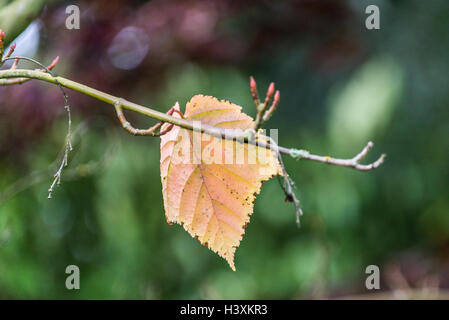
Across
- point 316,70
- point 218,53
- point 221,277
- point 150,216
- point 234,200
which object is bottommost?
→ point 234,200

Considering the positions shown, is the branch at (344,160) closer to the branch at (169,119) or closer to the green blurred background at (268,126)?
the branch at (169,119)

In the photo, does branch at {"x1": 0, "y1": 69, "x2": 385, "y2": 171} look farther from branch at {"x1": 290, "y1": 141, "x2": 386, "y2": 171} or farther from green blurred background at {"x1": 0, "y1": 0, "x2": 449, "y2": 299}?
green blurred background at {"x1": 0, "y1": 0, "x2": 449, "y2": 299}

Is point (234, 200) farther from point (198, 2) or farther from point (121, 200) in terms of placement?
point (121, 200)

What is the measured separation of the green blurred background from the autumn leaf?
1.95 feet

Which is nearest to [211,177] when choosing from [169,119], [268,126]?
[169,119]

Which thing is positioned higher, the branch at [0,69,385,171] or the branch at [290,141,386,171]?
the branch at [0,69,385,171]

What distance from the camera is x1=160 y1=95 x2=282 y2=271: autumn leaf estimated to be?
1.27 feet

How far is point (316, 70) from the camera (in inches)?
85.0

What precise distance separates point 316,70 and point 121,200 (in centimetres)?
116

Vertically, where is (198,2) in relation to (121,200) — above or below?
above

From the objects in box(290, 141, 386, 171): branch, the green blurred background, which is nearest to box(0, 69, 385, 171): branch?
box(290, 141, 386, 171): branch

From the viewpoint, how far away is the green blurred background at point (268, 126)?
1.47m

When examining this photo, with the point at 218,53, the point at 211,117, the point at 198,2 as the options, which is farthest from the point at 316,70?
the point at 211,117

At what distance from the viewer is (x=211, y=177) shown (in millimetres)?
400
